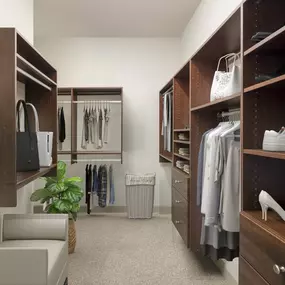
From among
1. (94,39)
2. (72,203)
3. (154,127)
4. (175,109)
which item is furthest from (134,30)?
(72,203)

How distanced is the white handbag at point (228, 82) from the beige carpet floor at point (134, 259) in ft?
5.57

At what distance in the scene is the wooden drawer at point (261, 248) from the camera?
1251mm

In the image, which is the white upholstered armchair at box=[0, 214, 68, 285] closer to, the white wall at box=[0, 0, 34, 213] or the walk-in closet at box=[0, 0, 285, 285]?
the walk-in closet at box=[0, 0, 285, 285]

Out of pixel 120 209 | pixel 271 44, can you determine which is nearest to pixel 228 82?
pixel 271 44

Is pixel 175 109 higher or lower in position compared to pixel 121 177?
higher

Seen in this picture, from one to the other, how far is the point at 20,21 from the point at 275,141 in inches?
110

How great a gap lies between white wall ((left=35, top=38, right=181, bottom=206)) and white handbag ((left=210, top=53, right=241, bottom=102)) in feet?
9.59

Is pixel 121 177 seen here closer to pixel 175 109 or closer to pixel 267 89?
pixel 175 109

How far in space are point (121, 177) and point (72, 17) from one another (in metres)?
2.65

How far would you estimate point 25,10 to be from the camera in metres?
3.44

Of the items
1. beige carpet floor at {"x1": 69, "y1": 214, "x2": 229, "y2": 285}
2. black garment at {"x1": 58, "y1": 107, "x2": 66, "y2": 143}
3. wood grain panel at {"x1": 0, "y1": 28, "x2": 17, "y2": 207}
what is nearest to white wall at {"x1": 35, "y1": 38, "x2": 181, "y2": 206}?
black garment at {"x1": 58, "y1": 107, "x2": 66, "y2": 143}

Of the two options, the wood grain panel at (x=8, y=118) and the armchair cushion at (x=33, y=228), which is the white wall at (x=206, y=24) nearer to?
the armchair cushion at (x=33, y=228)

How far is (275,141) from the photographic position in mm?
1455

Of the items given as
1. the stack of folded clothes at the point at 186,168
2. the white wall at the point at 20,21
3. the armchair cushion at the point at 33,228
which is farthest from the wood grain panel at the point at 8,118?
the stack of folded clothes at the point at 186,168
